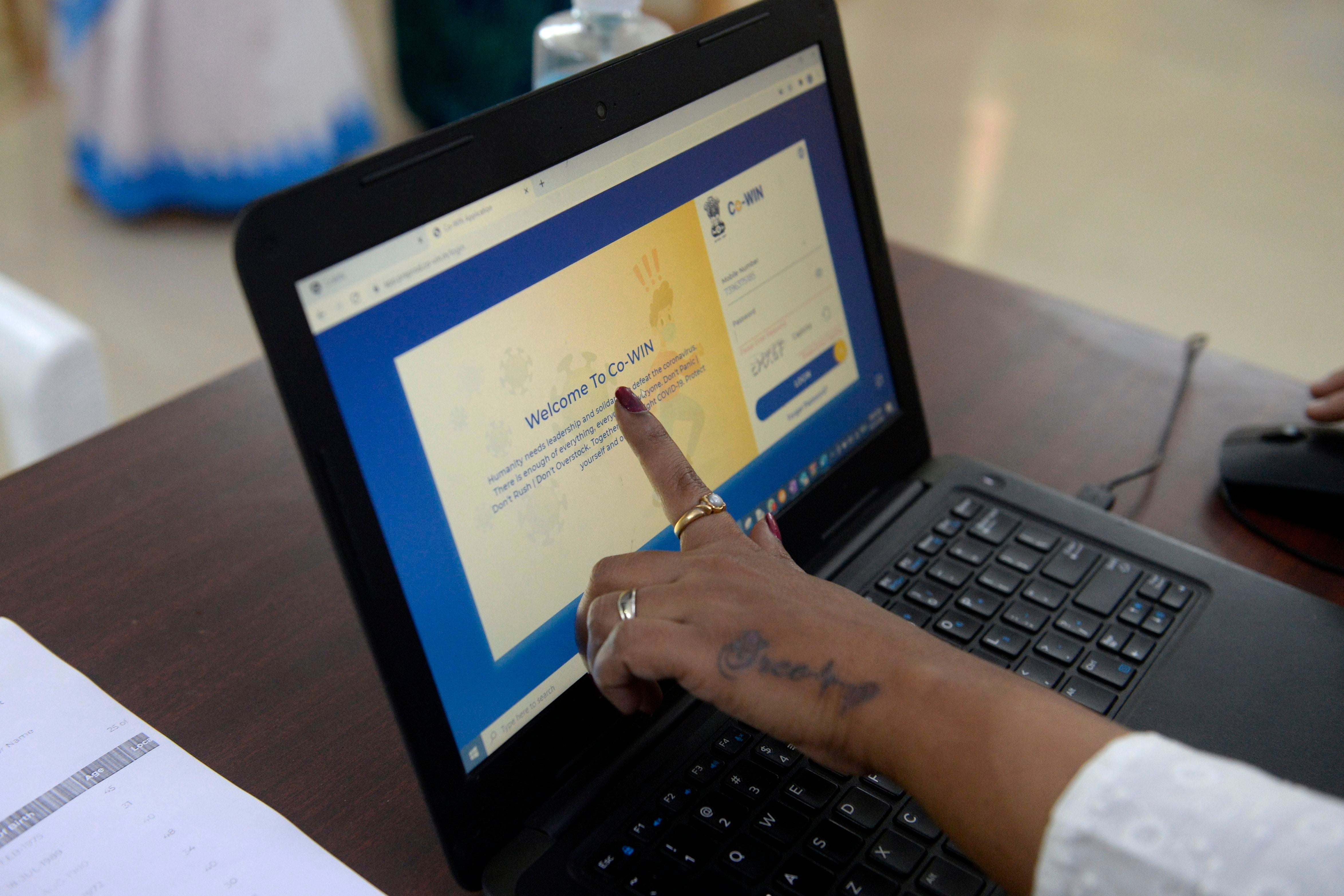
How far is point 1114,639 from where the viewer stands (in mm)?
646

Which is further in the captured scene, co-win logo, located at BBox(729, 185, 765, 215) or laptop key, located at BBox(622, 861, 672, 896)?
co-win logo, located at BBox(729, 185, 765, 215)

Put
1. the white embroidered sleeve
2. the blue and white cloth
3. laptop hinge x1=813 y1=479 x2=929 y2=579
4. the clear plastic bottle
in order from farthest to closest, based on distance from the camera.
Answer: the blue and white cloth < the clear plastic bottle < laptop hinge x1=813 y1=479 x2=929 y2=579 < the white embroidered sleeve

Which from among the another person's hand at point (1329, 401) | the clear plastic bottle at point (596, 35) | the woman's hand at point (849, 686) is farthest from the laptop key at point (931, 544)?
the clear plastic bottle at point (596, 35)

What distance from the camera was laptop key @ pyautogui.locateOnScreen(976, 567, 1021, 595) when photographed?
26.7 inches

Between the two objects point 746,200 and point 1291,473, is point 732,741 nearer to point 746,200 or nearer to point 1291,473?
point 746,200

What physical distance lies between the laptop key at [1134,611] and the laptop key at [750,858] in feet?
0.98

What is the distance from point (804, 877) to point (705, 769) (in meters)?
0.08

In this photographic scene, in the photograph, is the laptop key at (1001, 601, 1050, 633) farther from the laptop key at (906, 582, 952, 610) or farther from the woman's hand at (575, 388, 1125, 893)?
the woman's hand at (575, 388, 1125, 893)

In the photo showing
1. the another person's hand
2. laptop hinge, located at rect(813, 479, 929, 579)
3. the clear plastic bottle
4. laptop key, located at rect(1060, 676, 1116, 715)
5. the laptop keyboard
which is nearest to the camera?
the laptop keyboard

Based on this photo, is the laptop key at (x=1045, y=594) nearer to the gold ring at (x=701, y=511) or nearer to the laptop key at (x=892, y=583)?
the laptop key at (x=892, y=583)

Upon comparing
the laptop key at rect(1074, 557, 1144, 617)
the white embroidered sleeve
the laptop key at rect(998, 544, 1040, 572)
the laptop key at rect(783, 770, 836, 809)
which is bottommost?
the laptop key at rect(1074, 557, 1144, 617)

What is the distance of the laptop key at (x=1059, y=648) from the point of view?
0.63 m

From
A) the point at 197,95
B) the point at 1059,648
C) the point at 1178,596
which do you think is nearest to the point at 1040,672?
the point at 1059,648

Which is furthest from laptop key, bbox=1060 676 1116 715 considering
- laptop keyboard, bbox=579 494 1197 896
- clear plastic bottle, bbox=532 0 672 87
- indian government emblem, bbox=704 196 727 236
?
clear plastic bottle, bbox=532 0 672 87
